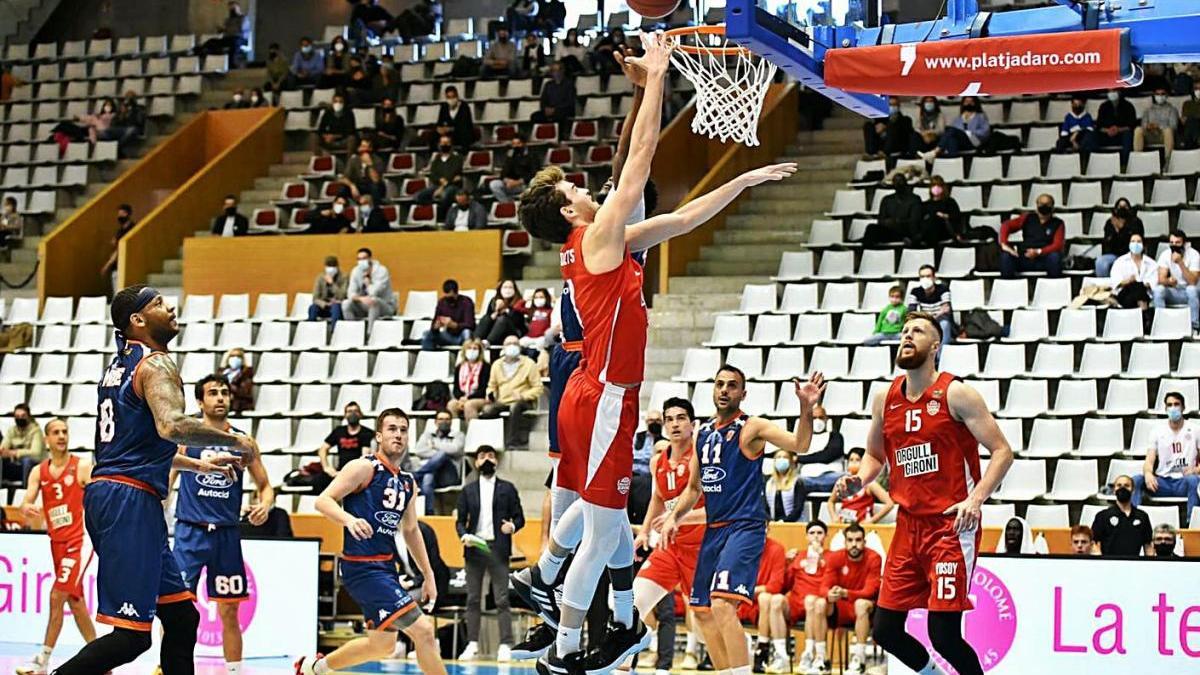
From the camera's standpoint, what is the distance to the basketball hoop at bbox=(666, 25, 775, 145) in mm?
9359

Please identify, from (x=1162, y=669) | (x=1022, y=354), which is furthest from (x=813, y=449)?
(x=1162, y=669)

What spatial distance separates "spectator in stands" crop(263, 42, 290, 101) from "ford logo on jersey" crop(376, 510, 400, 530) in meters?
16.8

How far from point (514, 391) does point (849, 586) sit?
16.3ft

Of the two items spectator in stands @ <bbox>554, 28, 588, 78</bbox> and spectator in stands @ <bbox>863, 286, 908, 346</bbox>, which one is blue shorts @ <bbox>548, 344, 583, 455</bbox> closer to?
spectator in stands @ <bbox>863, 286, 908, 346</bbox>

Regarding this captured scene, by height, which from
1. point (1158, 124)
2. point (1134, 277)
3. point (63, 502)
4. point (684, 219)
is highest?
point (1158, 124)

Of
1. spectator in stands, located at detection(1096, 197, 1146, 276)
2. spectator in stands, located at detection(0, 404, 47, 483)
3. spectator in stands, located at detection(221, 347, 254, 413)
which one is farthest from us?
spectator in stands, located at detection(221, 347, 254, 413)

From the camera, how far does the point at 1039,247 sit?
17.3m

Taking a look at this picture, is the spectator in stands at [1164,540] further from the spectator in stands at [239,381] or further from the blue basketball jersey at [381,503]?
the spectator in stands at [239,381]

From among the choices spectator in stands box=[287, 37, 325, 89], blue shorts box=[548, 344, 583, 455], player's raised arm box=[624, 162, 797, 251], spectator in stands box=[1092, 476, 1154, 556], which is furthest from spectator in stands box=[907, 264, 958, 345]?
spectator in stands box=[287, 37, 325, 89]

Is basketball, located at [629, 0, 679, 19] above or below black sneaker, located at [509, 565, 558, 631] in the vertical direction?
above

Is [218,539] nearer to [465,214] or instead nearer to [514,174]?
[465,214]

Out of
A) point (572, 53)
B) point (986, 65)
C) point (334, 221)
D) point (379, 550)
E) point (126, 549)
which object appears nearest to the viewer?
point (126, 549)

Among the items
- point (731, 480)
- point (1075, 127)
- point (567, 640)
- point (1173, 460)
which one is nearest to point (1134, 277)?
point (1173, 460)

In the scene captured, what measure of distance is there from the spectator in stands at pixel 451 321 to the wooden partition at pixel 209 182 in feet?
13.2
